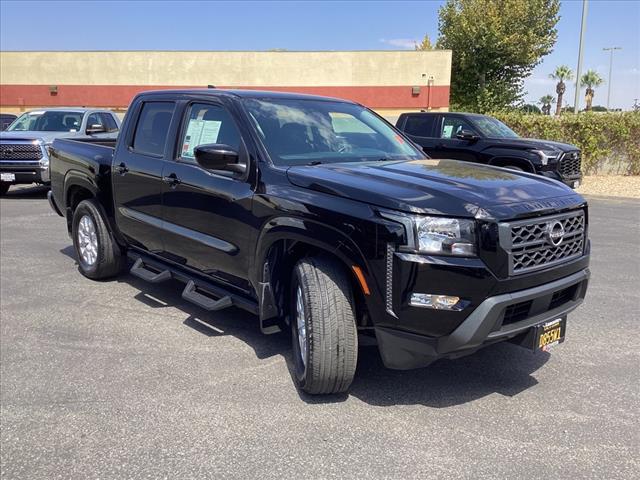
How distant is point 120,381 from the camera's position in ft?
13.0

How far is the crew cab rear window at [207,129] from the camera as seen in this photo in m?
4.38

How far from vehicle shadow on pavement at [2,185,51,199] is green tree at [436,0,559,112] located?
23.8m

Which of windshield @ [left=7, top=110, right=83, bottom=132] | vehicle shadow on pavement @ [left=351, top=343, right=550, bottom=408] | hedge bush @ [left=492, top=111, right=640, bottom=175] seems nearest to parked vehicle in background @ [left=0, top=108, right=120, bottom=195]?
windshield @ [left=7, top=110, right=83, bottom=132]

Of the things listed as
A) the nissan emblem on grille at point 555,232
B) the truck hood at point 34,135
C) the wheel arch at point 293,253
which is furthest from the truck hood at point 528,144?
the truck hood at point 34,135

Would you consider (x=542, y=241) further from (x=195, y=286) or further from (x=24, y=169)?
(x=24, y=169)

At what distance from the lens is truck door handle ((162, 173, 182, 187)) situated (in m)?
4.71

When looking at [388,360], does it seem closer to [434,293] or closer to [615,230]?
[434,293]

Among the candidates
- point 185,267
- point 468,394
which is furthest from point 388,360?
point 185,267

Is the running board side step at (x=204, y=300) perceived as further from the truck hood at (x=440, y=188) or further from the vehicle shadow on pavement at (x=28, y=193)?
the vehicle shadow on pavement at (x=28, y=193)

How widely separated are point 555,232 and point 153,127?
3.54m

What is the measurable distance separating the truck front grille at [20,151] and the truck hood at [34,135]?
161 mm

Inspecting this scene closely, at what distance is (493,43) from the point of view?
31.0 metres

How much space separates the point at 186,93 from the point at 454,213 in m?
2.79

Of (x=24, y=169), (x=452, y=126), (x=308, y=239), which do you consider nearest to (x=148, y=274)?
(x=308, y=239)
